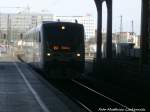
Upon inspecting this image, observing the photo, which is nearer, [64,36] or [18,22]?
[64,36]

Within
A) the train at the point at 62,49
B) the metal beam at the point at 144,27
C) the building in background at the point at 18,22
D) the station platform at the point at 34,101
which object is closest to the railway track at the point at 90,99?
the station platform at the point at 34,101

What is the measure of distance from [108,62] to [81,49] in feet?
5.69

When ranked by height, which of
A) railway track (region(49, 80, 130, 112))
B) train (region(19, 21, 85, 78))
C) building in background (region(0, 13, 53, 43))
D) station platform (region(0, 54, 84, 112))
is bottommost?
railway track (region(49, 80, 130, 112))

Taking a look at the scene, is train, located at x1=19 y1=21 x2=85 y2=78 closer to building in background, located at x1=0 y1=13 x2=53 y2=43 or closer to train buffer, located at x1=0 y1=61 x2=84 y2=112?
train buffer, located at x1=0 y1=61 x2=84 y2=112

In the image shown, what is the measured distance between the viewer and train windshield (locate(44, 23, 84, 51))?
29172 millimetres

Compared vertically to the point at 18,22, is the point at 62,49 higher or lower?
lower

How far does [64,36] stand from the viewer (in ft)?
96.3

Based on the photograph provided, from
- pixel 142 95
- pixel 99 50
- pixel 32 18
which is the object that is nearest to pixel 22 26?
pixel 32 18

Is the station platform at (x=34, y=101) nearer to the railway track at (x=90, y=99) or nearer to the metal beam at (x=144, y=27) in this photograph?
the railway track at (x=90, y=99)

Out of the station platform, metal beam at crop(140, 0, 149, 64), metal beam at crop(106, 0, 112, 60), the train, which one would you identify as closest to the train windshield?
the train

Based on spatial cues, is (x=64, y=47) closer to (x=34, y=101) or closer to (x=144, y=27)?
(x=144, y=27)

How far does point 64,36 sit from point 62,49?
30.1 inches

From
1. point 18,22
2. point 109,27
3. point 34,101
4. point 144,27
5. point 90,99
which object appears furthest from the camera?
point 18,22

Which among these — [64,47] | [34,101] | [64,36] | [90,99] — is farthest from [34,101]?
[64,36]
